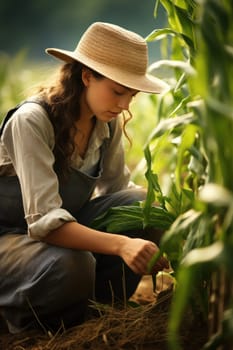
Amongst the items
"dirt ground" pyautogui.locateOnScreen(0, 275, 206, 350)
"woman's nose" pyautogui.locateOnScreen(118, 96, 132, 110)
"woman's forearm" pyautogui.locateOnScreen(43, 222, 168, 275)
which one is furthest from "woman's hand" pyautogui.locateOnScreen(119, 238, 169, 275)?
"woman's nose" pyautogui.locateOnScreen(118, 96, 132, 110)

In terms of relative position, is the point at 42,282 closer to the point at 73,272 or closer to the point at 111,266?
the point at 73,272

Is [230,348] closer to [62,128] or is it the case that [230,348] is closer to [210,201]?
[210,201]

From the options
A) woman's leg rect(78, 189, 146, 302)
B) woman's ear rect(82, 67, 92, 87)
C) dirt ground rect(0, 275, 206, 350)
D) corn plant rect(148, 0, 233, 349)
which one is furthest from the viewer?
woman's leg rect(78, 189, 146, 302)

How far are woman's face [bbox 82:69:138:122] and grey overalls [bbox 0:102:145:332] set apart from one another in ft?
0.65

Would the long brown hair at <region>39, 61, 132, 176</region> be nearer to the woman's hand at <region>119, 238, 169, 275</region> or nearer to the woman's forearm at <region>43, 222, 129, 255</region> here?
the woman's forearm at <region>43, 222, 129, 255</region>

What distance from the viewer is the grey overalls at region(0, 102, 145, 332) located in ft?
5.24

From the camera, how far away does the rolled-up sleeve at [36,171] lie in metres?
1.50

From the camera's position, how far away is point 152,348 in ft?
4.59

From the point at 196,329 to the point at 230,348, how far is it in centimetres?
35

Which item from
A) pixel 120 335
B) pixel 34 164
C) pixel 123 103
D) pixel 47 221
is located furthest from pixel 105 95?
pixel 120 335

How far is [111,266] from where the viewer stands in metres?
1.86

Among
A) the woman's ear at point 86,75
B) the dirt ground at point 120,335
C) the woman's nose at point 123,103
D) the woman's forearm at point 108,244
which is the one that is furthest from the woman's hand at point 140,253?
the woman's ear at point 86,75

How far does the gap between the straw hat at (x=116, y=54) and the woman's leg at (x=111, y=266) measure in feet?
1.26

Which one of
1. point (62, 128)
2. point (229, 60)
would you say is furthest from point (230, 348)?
point (62, 128)
